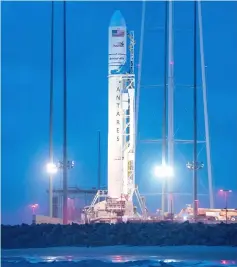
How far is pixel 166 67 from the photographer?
1799 inches

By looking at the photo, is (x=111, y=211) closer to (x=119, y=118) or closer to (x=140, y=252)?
(x=119, y=118)

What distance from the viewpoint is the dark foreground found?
1212 inches

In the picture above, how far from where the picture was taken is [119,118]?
43.3 metres

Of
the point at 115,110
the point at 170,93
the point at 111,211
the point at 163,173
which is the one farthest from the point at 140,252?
the point at 170,93

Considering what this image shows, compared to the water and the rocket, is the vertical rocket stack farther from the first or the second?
the water

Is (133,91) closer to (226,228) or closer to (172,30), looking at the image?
(172,30)

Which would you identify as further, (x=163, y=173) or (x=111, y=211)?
(x=163, y=173)

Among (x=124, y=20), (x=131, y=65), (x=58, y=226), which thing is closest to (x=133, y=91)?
(x=131, y=65)

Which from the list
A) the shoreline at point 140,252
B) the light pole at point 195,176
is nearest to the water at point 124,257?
the shoreline at point 140,252

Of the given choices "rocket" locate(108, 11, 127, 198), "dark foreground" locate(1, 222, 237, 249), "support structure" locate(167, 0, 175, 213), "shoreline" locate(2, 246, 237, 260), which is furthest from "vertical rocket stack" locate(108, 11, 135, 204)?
"shoreline" locate(2, 246, 237, 260)

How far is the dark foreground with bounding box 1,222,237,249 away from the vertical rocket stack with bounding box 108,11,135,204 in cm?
987

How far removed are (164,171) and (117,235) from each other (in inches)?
479

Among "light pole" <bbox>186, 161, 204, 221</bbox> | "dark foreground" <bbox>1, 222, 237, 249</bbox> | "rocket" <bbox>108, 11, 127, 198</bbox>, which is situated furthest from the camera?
"rocket" <bbox>108, 11, 127, 198</bbox>

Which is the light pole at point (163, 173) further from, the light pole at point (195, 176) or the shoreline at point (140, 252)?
the shoreline at point (140, 252)
